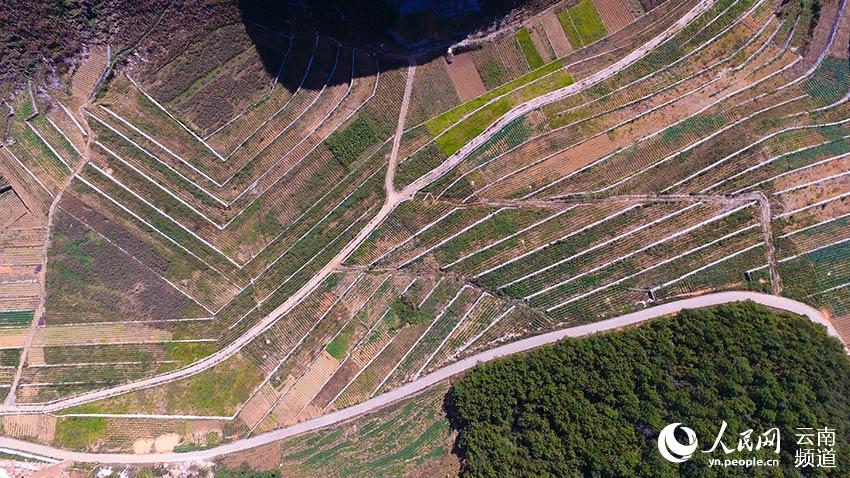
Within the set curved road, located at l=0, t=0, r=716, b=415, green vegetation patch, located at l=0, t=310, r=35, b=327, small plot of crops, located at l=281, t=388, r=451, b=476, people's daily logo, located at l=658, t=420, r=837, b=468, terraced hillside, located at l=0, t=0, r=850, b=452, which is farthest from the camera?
green vegetation patch, located at l=0, t=310, r=35, b=327

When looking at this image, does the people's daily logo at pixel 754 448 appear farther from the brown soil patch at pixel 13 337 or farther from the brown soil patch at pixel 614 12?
the brown soil patch at pixel 13 337

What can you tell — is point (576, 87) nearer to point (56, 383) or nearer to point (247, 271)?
point (247, 271)

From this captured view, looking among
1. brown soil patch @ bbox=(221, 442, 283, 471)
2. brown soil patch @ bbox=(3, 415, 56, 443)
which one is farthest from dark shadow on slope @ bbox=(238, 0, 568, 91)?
brown soil patch @ bbox=(3, 415, 56, 443)

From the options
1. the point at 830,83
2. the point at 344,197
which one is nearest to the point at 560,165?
the point at 344,197

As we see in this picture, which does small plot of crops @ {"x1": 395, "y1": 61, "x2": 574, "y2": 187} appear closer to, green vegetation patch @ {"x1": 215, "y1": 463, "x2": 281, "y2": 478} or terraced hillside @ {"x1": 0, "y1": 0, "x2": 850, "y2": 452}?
terraced hillside @ {"x1": 0, "y1": 0, "x2": 850, "y2": 452}

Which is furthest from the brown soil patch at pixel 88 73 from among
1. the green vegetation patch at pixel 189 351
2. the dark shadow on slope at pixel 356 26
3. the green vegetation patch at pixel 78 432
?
the green vegetation patch at pixel 78 432

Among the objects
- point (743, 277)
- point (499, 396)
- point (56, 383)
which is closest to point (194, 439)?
point (56, 383)

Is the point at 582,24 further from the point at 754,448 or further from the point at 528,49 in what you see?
the point at 754,448
